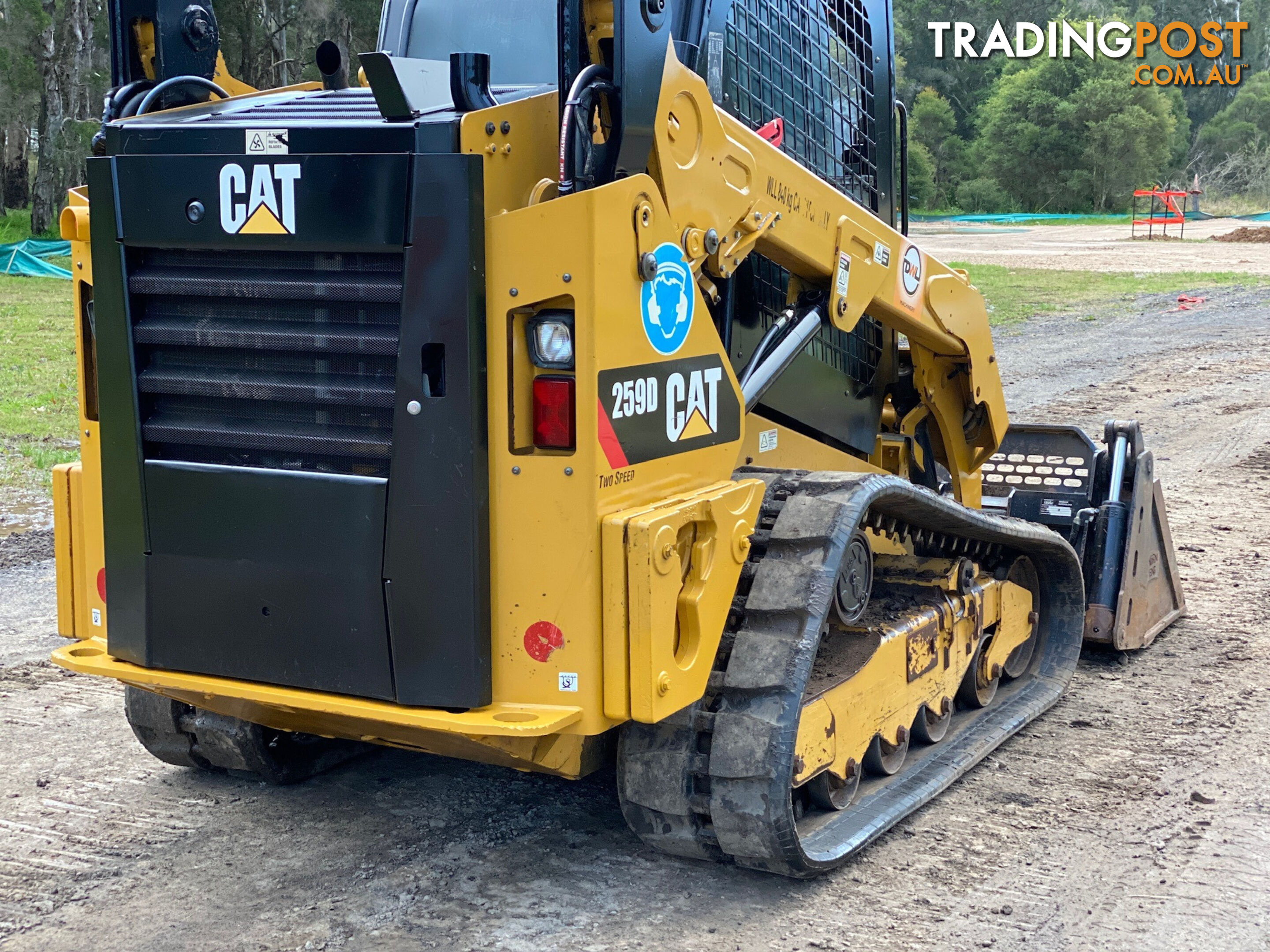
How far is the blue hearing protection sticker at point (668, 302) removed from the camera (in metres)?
3.50

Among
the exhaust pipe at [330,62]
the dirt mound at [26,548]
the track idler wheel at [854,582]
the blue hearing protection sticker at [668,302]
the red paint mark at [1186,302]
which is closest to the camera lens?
the blue hearing protection sticker at [668,302]

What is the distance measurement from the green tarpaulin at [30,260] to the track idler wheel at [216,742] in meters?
20.4

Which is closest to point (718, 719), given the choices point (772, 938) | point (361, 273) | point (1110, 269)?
point (772, 938)

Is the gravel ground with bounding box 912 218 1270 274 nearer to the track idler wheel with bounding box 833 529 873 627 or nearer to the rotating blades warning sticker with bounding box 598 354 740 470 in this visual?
the track idler wheel with bounding box 833 529 873 627

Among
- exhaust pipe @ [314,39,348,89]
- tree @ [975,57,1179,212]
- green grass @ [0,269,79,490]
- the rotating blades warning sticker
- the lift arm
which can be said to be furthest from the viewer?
tree @ [975,57,1179,212]

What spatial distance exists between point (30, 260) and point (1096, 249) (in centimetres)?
2205

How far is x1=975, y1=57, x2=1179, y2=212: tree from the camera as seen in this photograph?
6159 centimetres

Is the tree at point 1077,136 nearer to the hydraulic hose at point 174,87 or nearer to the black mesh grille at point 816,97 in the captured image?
the black mesh grille at point 816,97

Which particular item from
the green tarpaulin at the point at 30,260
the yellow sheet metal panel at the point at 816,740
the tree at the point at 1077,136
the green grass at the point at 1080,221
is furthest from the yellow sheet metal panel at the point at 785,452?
the tree at the point at 1077,136

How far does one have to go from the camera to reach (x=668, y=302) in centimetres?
358

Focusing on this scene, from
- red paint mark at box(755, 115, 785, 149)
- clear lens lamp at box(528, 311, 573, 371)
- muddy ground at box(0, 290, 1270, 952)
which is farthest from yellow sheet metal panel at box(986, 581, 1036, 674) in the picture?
clear lens lamp at box(528, 311, 573, 371)

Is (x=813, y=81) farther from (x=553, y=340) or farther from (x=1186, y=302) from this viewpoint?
(x=1186, y=302)

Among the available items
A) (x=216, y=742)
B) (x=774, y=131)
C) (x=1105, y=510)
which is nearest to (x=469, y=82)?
(x=774, y=131)

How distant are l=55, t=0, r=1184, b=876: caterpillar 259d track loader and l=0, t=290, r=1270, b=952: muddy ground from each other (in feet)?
0.71
